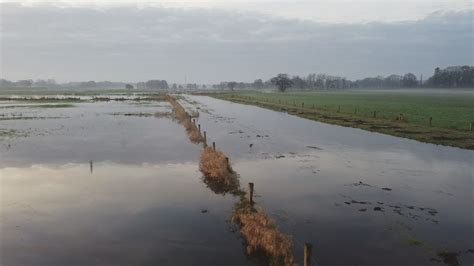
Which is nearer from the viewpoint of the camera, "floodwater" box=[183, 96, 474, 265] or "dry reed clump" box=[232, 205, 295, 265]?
"dry reed clump" box=[232, 205, 295, 265]

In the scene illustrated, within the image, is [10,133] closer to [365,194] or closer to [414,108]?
[365,194]

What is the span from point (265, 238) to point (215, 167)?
37.4 ft

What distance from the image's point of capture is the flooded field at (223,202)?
14.6 meters

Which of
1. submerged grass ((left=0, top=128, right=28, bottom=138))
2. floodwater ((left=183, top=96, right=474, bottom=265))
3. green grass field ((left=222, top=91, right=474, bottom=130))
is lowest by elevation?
floodwater ((left=183, top=96, right=474, bottom=265))

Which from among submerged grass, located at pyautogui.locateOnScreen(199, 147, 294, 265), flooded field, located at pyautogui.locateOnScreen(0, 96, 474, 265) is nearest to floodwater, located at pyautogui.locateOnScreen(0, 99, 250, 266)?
flooded field, located at pyautogui.locateOnScreen(0, 96, 474, 265)

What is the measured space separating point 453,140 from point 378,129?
9.75 meters

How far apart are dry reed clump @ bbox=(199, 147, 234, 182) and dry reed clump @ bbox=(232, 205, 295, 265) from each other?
723 cm

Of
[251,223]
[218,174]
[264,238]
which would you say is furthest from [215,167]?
[264,238]

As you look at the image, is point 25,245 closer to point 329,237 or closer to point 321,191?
point 329,237

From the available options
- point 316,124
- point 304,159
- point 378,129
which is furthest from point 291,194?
point 316,124

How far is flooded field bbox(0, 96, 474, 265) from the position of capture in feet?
48.0

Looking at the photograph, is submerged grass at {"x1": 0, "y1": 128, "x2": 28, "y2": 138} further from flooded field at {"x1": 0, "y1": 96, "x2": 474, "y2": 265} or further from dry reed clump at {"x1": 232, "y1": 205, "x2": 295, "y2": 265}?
dry reed clump at {"x1": 232, "y1": 205, "x2": 295, "y2": 265}

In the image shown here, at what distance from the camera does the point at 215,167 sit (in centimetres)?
2556

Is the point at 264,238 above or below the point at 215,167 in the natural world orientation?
below
